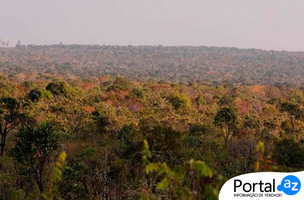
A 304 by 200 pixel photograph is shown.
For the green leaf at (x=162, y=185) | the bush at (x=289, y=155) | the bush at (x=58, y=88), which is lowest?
the bush at (x=289, y=155)

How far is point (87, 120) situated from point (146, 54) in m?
141

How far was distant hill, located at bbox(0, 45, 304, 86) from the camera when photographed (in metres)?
98.3

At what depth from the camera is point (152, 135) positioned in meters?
13.1

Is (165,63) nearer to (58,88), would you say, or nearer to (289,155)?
(58,88)

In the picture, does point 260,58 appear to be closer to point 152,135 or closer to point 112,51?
point 112,51

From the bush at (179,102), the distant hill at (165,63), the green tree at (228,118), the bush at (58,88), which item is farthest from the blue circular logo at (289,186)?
the distant hill at (165,63)

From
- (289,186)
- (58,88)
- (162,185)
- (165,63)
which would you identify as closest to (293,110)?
(289,186)

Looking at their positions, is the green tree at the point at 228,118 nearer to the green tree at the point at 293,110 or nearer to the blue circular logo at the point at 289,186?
the green tree at the point at 293,110

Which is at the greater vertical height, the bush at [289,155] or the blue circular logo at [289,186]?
the blue circular logo at [289,186]

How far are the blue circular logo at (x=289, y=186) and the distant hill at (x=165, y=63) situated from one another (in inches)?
3425

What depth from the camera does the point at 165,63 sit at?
5399 inches

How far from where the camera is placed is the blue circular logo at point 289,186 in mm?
3430

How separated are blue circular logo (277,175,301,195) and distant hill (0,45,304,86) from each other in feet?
285

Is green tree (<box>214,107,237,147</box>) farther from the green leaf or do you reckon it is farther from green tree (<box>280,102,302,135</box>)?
the green leaf
